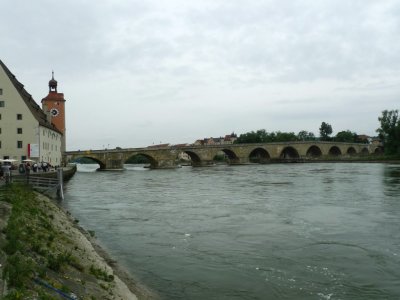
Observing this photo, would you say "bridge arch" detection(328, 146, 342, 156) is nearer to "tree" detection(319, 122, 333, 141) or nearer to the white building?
"tree" detection(319, 122, 333, 141)

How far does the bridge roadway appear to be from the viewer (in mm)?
82625

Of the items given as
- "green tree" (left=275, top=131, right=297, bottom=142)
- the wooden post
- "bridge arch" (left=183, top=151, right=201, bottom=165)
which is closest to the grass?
the wooden post

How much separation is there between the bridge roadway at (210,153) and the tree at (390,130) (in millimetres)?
21727

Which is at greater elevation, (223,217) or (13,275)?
(13,275)

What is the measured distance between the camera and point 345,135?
A: 177125mm

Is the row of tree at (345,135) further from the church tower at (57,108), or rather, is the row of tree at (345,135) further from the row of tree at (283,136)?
the church tower at (57,108)

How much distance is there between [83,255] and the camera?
1073 centimetres

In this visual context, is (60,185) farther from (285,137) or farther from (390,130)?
(285,137)

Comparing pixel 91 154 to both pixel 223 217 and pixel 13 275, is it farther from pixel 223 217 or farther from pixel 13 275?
pixel 13 275

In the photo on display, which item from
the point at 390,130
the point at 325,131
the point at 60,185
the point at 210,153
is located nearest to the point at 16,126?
the point at 60,185

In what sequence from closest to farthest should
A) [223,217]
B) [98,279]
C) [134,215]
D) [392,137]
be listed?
[98,279], [223,217], [134,215], [392,137]

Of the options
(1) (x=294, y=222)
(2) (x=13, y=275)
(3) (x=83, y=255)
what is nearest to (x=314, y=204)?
(1) (x=294, y=222)

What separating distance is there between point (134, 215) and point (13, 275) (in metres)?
14.9

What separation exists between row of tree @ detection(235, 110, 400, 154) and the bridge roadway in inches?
871
